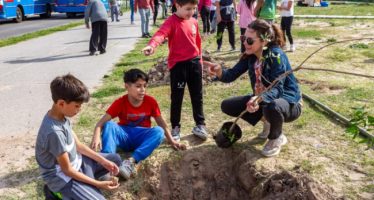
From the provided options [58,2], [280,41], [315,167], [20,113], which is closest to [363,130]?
[315,167]

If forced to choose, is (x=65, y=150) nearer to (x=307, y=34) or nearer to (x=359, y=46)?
(x=359, y=46)

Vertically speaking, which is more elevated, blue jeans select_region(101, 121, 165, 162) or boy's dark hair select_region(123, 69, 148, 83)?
boy's dark hair select_region(123, 69, 148, 83)

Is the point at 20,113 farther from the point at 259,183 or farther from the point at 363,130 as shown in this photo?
the point at 363,130

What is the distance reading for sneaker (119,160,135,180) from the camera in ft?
12.4

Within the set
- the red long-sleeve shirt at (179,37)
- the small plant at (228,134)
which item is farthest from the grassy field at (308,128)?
the red long-sleeve shirt at (179,37)

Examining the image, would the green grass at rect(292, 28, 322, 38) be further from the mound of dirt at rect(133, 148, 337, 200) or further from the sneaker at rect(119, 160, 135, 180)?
the sneaker at rect(119, 160, 135, 180)

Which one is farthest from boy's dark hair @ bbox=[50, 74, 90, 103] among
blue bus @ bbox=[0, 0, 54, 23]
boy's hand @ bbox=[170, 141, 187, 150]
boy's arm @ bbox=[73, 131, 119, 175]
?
blue bus @ bbox=[0, 0, 54, 23]

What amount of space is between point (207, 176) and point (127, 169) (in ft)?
2.71

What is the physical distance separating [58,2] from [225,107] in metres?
21.0

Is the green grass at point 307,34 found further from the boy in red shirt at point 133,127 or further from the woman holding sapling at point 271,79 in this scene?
the boy in red shirt at point 133,127

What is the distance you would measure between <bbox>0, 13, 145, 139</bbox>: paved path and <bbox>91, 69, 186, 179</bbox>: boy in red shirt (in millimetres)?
1442

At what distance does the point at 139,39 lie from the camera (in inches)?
551

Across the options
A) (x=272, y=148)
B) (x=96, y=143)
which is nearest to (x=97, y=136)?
(x=96, y=143)

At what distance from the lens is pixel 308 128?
496 cm
